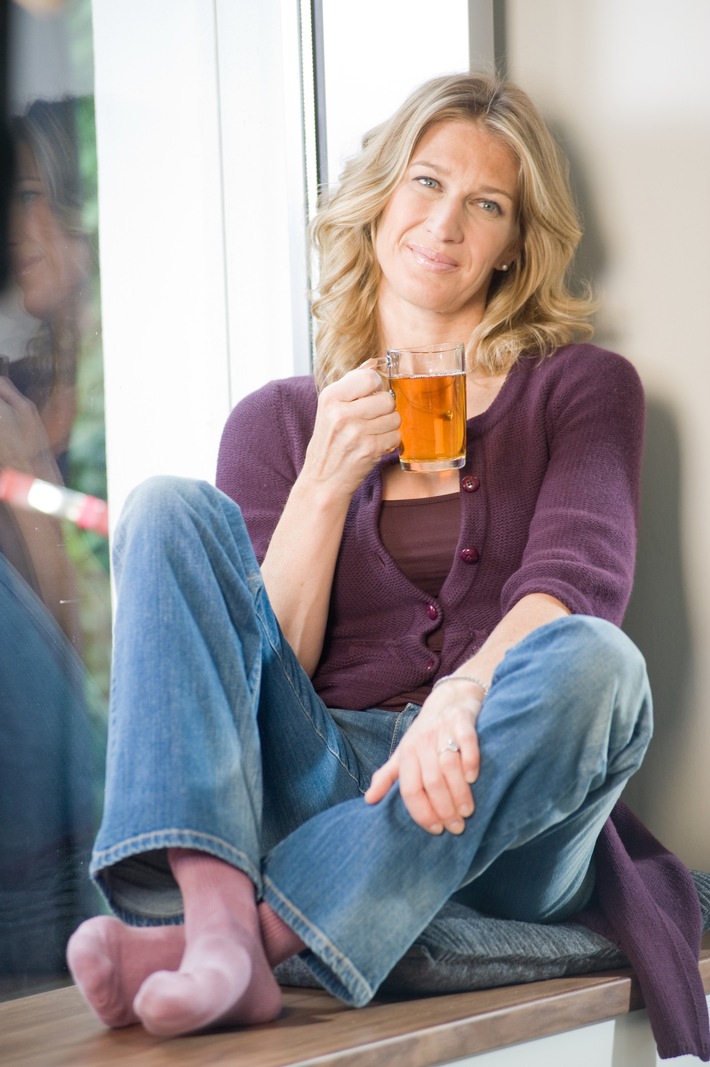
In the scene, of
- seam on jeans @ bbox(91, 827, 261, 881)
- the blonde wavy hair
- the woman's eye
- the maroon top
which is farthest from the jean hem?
the woman's eye

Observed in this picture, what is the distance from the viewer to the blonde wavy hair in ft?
5.57

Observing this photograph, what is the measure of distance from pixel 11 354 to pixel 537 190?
0.76 metres

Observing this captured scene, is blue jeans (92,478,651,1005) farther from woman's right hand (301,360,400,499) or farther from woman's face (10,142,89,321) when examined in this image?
woman's face (10,142,89,321)

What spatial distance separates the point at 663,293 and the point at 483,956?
0.94m

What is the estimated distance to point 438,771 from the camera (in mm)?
1072

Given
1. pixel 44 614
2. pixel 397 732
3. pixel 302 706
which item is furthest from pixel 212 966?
pixel 44 614

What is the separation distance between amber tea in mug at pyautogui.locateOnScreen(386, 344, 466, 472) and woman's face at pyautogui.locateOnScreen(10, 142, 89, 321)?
0.56m

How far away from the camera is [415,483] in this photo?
162 cm

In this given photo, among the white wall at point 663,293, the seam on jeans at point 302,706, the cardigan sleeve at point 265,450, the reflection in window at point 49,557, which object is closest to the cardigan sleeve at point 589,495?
the white wall at point 663,293

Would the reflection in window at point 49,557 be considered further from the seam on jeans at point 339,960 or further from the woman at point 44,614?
the seam on jeans at point 339,960

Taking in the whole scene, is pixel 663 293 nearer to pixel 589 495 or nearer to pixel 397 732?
pixel 589 495

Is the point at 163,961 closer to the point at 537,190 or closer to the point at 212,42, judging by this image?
the point at 537,190

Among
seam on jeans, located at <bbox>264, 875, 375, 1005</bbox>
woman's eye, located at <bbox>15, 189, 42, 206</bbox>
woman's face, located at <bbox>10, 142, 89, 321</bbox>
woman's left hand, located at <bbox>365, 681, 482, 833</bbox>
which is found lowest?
seam on jeans, located at <bbox>264, 875, 375, 1005</bbox>

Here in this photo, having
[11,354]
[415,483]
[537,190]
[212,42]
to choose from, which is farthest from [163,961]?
[212,42]
